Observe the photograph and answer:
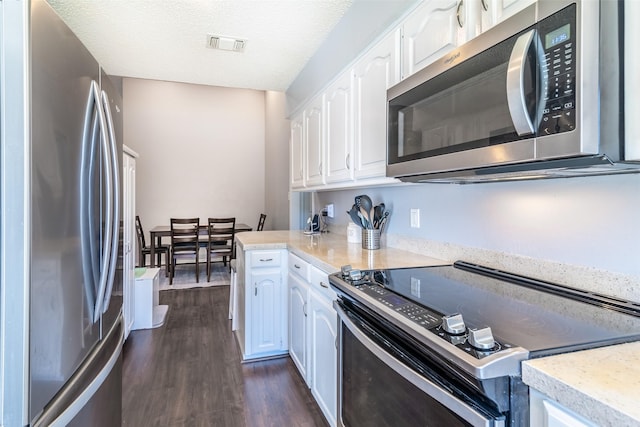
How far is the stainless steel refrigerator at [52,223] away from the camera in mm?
760

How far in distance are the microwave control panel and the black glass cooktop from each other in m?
0.46

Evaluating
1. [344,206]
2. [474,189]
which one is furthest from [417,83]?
[344,206]

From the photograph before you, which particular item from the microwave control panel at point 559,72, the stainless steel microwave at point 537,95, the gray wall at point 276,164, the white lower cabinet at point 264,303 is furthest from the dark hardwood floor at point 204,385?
the gray wall at point 276,164

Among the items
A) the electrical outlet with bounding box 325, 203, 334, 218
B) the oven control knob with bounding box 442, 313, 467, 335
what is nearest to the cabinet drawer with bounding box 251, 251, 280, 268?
the electrical outlet with bounding box 325, 203, 334, 218

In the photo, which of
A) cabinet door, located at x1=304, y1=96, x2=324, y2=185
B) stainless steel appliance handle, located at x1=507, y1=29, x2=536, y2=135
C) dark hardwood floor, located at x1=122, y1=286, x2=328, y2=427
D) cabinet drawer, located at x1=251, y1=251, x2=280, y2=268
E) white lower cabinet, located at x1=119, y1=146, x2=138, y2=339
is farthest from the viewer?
white lower cabinet, located at x1=119, y1=146, x2=138, y2=339

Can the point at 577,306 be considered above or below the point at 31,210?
below

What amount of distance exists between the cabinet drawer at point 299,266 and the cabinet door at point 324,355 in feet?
0.48

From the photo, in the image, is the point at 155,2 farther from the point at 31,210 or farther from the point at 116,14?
the point at 31,210

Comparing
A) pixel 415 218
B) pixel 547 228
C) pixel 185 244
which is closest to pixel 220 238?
pixel 185 244

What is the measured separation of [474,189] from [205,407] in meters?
1.88

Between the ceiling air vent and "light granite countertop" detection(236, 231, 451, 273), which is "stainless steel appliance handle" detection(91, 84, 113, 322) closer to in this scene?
"light granite countertop" detection(236, 231, 451, 273)

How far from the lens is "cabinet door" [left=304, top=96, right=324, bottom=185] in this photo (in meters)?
2.71

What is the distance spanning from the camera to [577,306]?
100 cm

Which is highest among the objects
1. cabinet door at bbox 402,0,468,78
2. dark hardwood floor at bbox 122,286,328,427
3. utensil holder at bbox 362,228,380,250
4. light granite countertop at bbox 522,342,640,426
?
cabinet door at bbox 402,0,468,78
